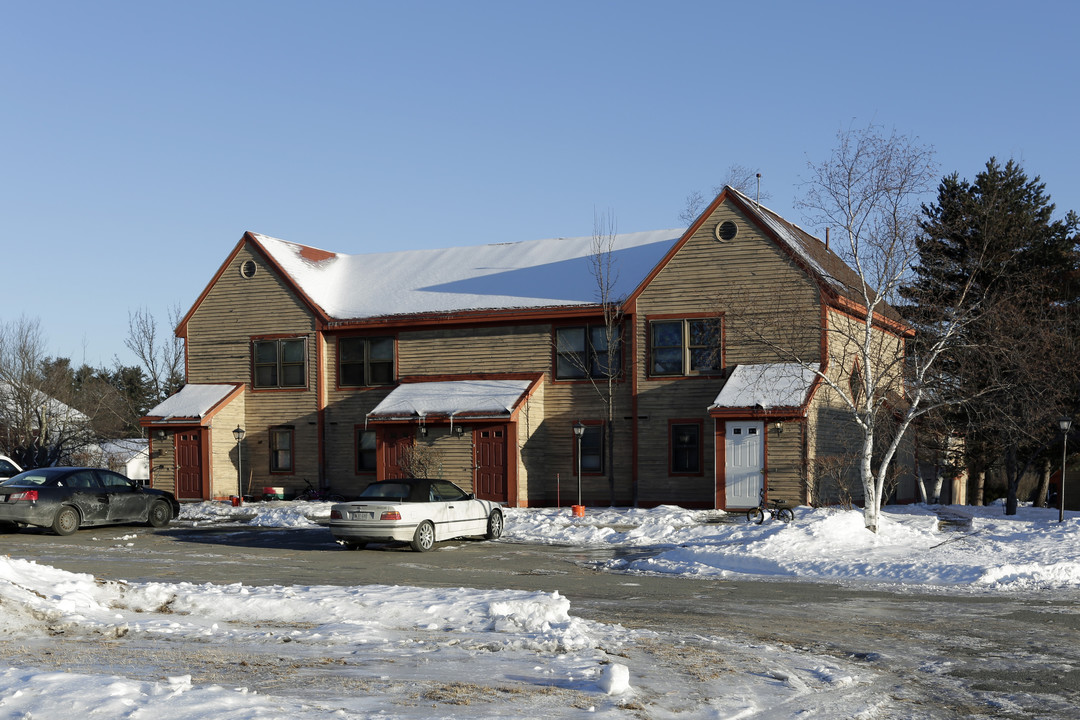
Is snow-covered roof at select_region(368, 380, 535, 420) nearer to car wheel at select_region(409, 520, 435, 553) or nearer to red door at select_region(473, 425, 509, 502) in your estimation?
red door at select_region(473, 425, 509, 502)

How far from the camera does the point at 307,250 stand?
3738 centimetres

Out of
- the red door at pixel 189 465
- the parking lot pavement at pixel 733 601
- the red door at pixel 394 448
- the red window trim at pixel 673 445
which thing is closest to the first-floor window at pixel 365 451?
the red door at pixel 394 448

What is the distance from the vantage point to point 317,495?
105 ft

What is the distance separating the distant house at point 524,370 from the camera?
26594 mm

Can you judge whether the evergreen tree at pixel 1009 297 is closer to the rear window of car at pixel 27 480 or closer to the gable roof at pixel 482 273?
the gable roof at pixel 482 273

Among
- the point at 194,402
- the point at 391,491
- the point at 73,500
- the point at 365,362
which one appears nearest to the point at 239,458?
the point at 194,402

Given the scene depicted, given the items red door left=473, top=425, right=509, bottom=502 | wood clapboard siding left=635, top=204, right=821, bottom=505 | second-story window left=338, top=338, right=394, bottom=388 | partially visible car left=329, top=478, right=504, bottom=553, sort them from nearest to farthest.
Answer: partially visible car left=329, top=478, right=504, bottom=553 < wood clapboard siding left=635, top=204, right=821, bottom=505 < red door left=473, top=425, right=509, bottom=502 < second-story window left=338, top=338, right=394, bottom=388

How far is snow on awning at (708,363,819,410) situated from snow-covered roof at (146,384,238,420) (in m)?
16.1

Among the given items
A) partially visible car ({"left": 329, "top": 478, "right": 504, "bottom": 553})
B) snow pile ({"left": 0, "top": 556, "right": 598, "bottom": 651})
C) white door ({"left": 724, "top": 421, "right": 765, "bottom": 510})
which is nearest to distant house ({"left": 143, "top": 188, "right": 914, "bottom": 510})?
white door ({"left": 724, "top": 421, "right": 765, "bottom": 510})

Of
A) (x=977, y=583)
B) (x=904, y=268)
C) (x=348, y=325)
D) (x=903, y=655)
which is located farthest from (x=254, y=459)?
(x=903, y=655)

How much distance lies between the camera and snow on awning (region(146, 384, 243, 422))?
32750 mm

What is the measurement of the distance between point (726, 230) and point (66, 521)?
17.5 metres

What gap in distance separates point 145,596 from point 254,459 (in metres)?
23.3

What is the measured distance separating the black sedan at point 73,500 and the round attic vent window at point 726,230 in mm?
15552
